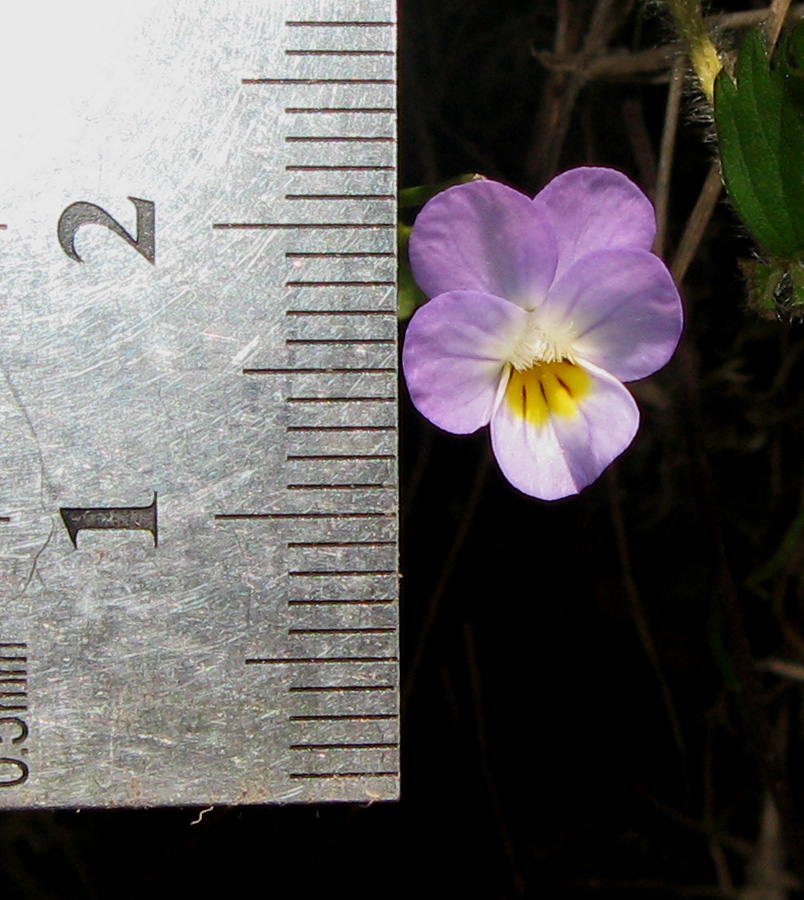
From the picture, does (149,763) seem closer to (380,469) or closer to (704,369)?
(380,469)

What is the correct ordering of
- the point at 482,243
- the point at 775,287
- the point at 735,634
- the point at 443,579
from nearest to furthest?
the point at 482,243
the point at 775,287
the point at 735,634
the point at 443,579

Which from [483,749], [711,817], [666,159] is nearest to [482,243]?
[666,159]

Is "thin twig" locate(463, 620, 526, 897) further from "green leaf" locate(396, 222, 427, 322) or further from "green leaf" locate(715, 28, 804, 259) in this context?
"green leaf" locate(715, 28, 804, 259)

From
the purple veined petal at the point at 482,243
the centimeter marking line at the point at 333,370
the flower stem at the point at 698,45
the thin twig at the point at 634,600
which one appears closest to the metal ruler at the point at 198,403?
the centimeter marking line at the point at 333,370

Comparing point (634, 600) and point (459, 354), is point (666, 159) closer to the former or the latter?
point (459, 354)

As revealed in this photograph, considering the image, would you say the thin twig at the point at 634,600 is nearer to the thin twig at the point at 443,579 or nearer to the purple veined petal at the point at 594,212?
the thin twig at the point at 443,579

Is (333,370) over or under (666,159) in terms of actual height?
under

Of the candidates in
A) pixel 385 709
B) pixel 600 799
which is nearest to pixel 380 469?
pixel 385 709
